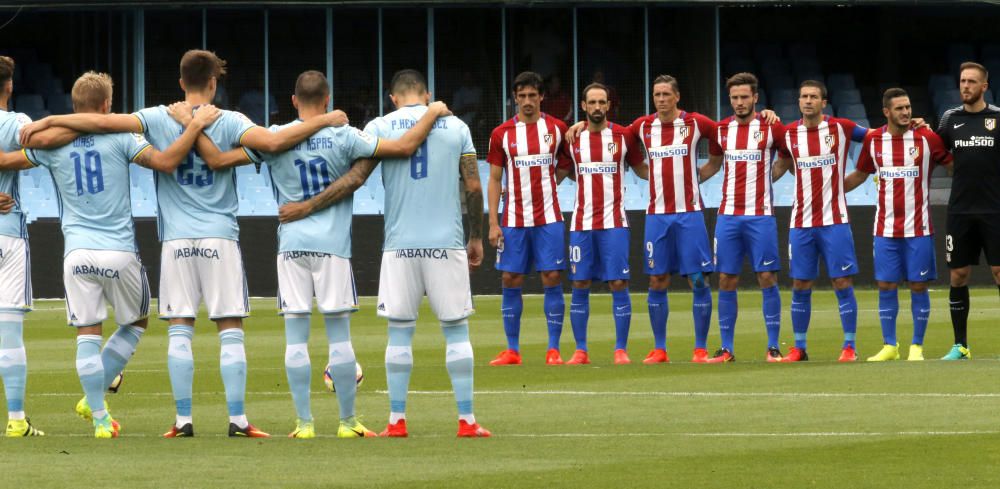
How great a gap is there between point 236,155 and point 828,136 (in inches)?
252

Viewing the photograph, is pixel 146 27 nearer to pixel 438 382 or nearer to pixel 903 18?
pixel 903 18

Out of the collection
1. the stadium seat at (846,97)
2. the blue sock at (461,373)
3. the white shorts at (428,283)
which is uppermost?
the stadium seat at (846,97)

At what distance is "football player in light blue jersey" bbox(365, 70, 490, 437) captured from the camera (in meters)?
9.05

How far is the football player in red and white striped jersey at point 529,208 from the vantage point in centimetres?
1413

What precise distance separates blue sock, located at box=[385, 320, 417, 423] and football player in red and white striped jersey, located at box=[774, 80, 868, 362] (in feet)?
18.3

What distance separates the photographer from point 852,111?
99.7 feet

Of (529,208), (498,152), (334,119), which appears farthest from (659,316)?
(334,119)

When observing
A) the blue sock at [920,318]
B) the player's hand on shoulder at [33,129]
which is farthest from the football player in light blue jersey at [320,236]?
the blue sock at [920,318]

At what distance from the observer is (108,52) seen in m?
28.6

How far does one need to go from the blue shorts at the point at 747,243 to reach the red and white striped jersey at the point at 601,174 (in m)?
0.85

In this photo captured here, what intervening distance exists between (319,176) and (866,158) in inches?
253

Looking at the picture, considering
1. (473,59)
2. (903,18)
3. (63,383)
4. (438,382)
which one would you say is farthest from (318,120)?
(903,18)

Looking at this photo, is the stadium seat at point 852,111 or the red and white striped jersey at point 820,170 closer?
the red and white striped jersey at point 820,170

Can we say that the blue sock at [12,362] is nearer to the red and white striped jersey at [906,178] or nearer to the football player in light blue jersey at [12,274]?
the football player in light blue jersey at [12,274]
